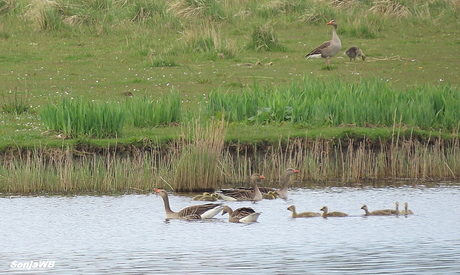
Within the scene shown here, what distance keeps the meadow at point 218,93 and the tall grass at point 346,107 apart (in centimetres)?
4

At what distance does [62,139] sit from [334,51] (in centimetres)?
1140

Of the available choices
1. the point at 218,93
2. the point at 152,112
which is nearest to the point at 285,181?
the point at 218,93

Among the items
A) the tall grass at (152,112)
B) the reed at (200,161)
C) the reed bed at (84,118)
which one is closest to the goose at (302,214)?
the reed at (200,161)

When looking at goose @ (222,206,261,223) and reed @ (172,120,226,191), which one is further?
reed @ (172,120,226,191)

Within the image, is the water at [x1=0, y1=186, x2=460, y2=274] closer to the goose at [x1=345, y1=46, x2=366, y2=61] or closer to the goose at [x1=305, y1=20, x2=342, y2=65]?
the goose at [x1=305, y1=20, x2=342, y2=65]

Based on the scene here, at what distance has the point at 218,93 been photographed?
20.1 m

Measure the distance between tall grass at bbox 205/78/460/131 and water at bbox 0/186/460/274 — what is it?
3190mm

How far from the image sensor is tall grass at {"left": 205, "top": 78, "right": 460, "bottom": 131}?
19359 millimetres

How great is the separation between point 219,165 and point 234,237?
4659 millimetres

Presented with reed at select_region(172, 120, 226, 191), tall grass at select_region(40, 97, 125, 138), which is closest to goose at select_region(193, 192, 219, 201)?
reed at select_region(172, 120, 226, 191)

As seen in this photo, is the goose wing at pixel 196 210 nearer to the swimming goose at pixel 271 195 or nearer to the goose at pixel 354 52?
the swimming goose at pixel 271 195

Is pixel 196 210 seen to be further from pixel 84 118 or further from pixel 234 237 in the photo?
pixel 84 118

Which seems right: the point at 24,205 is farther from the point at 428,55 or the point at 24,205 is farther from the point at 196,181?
the point at 428,55

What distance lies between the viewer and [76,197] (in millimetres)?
16016
